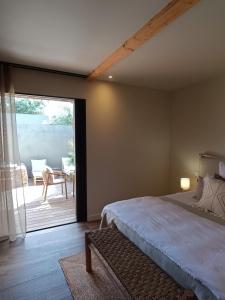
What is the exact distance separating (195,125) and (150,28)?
2.33 meters

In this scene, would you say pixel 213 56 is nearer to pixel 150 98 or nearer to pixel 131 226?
pixel 150 98

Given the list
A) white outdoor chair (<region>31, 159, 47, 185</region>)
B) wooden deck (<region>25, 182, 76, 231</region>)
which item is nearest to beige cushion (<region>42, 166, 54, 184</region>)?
wooden deck (<region>25, 182, 76, 231</region>)

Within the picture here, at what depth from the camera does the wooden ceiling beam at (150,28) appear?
61.2 inches

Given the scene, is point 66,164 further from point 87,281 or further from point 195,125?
point 87,281

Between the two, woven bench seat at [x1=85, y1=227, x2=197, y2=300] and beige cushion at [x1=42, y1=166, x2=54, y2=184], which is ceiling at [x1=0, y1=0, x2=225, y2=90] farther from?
beige cushion at [x1=42, y1=166, x2=54, y2=184]

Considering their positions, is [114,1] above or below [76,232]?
above

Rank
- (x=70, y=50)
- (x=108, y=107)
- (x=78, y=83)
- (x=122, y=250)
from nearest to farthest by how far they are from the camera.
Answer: (x=122, y=250)
(x=70, y=50)
(x=78, y=83)
(x=108, y=107)

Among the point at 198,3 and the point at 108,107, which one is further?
the point at 108,107

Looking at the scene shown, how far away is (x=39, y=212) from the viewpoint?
3.92 meters

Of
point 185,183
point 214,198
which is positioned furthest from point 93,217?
point 214,198

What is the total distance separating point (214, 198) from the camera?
2350 mm

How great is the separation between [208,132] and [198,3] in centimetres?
Answer: 233

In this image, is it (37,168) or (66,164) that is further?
(37,168)

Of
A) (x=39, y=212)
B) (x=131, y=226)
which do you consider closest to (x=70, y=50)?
(x=131, y=226)
